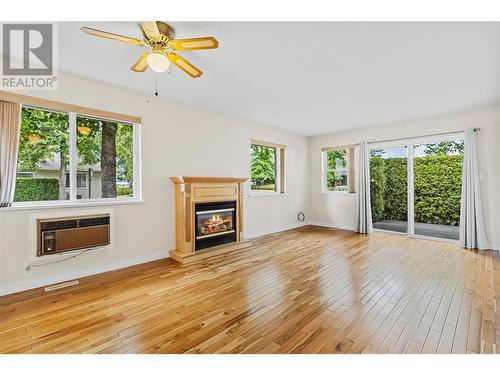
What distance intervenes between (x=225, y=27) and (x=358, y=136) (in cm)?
485

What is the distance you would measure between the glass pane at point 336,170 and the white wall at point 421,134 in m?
0.23

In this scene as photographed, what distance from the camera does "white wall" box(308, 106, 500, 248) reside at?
4.18 metres

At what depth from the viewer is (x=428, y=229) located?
511cm

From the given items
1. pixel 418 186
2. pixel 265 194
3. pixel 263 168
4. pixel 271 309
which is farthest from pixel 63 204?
pixel 418 186

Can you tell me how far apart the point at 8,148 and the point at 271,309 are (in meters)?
3.36

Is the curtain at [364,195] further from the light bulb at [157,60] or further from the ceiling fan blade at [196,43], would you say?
the light bulb at [157,60]

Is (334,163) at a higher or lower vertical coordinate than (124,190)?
higher

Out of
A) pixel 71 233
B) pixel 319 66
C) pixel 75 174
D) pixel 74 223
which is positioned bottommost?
pixel 71 233

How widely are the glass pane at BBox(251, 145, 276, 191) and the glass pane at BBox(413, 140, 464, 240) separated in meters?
3.19

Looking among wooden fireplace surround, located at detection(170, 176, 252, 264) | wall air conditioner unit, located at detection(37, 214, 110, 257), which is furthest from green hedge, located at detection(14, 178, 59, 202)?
wooden fireplace surround, located at detection(170, 176, 252, 264)

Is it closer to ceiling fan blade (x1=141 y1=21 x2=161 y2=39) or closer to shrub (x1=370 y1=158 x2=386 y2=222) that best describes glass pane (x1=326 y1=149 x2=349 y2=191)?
shrub (x1=370 y1=158 x2=386 y2=222)

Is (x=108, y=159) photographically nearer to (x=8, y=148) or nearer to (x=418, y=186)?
(x=8, y=148)
